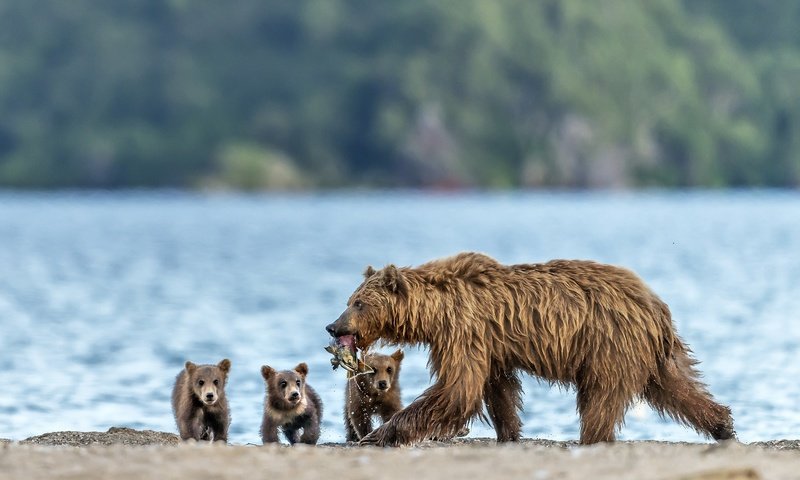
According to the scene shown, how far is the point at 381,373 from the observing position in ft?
46.4

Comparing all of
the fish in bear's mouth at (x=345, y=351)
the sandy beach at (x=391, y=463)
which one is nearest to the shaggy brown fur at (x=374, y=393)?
the fish in bear's mouth at (x=345, y=351)

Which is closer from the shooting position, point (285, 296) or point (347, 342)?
point (347, 342)

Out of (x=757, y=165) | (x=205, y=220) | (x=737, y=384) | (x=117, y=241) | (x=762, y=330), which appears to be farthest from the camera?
(x=757, y=165)

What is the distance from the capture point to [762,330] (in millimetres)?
28531

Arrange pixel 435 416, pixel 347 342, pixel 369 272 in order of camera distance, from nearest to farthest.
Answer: pixel 435 416
pixel 347 342
pixel 369 272

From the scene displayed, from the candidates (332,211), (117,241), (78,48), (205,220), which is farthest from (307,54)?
(117,241)

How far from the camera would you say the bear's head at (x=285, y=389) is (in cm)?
1336

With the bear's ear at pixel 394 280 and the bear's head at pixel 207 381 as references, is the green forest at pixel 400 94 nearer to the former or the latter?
the bear's head at pixel 207 381

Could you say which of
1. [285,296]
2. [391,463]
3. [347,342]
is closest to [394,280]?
[347,342]

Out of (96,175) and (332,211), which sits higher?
(96,175)

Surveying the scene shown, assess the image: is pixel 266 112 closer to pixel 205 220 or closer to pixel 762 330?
pixel 205 220

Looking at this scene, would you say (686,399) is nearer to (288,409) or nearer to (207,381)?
(288,409)

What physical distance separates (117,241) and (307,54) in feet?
363

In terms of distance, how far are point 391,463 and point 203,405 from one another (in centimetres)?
384
